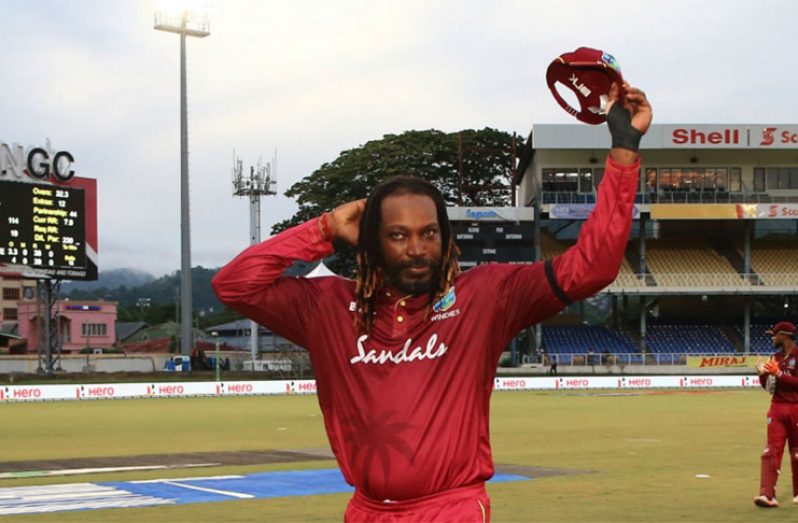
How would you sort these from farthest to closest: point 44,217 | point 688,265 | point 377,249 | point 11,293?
point 11,293 → point 688,265 → point 44,217 → point 377,249

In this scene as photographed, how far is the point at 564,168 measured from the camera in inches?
2667

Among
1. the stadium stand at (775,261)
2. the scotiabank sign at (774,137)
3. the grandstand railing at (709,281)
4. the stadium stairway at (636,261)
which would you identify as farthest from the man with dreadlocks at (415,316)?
the scotiabank sign at (774,137)

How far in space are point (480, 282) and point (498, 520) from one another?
313 inches

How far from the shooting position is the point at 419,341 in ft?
13.2

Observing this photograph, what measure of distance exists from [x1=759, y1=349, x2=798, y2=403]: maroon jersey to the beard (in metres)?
9.98

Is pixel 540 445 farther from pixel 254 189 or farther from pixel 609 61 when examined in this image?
pixel 254 189

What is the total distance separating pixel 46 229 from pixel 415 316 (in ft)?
138

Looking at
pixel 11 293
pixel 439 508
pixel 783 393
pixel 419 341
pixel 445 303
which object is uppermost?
pixel 11 293

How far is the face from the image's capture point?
4.00m

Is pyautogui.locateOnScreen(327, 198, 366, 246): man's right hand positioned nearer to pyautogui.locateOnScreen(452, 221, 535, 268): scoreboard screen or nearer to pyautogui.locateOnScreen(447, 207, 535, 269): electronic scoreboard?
pyautogui.locateOnScreen(447, 207, 535, 269): electronic scoreboard

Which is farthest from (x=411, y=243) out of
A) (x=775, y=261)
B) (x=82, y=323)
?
(x=82, y=323)

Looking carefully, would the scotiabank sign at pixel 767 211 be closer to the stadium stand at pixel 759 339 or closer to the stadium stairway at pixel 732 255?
the stadium stairway at pixel 732 255

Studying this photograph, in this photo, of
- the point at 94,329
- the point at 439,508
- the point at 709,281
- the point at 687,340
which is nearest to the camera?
the point at 439,508

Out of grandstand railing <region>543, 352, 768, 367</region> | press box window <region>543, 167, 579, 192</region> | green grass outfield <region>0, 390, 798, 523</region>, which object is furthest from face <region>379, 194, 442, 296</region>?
press box window <region>543, 167, 579, 192</region>
